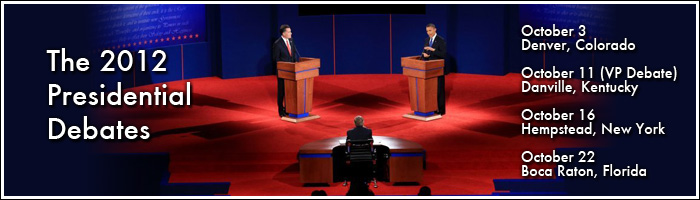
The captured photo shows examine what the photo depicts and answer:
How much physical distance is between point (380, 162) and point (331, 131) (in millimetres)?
1897

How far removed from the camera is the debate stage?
9.51 meters

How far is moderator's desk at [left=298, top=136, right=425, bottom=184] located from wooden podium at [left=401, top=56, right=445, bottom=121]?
7.29 ft

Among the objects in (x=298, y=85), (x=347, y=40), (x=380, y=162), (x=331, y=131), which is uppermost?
(x=347, y=40)

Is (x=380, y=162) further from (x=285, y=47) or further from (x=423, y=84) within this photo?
(x=285, y=47)

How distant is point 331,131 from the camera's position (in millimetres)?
10906

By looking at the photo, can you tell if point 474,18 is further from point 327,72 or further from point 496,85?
point 327,72

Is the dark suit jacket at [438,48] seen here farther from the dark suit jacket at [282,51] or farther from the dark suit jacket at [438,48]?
the dark suit jacket at [282,51]

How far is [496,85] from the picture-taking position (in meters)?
14.1

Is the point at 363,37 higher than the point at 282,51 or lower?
higher

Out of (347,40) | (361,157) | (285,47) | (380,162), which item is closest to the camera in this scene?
(361,157)

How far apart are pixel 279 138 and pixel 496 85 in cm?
472

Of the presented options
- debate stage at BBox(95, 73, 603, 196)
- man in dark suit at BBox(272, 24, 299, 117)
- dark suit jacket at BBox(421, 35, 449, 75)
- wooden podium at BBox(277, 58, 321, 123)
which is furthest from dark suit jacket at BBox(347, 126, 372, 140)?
dark suit jacket at BBox(421, 35, 449, 75)

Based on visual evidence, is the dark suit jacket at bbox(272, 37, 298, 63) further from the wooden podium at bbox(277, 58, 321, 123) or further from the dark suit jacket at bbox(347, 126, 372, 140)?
the dark suit jacket at bbox(347, 126, 372, 140)

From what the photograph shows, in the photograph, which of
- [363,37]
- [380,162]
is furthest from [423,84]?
[363,37]
